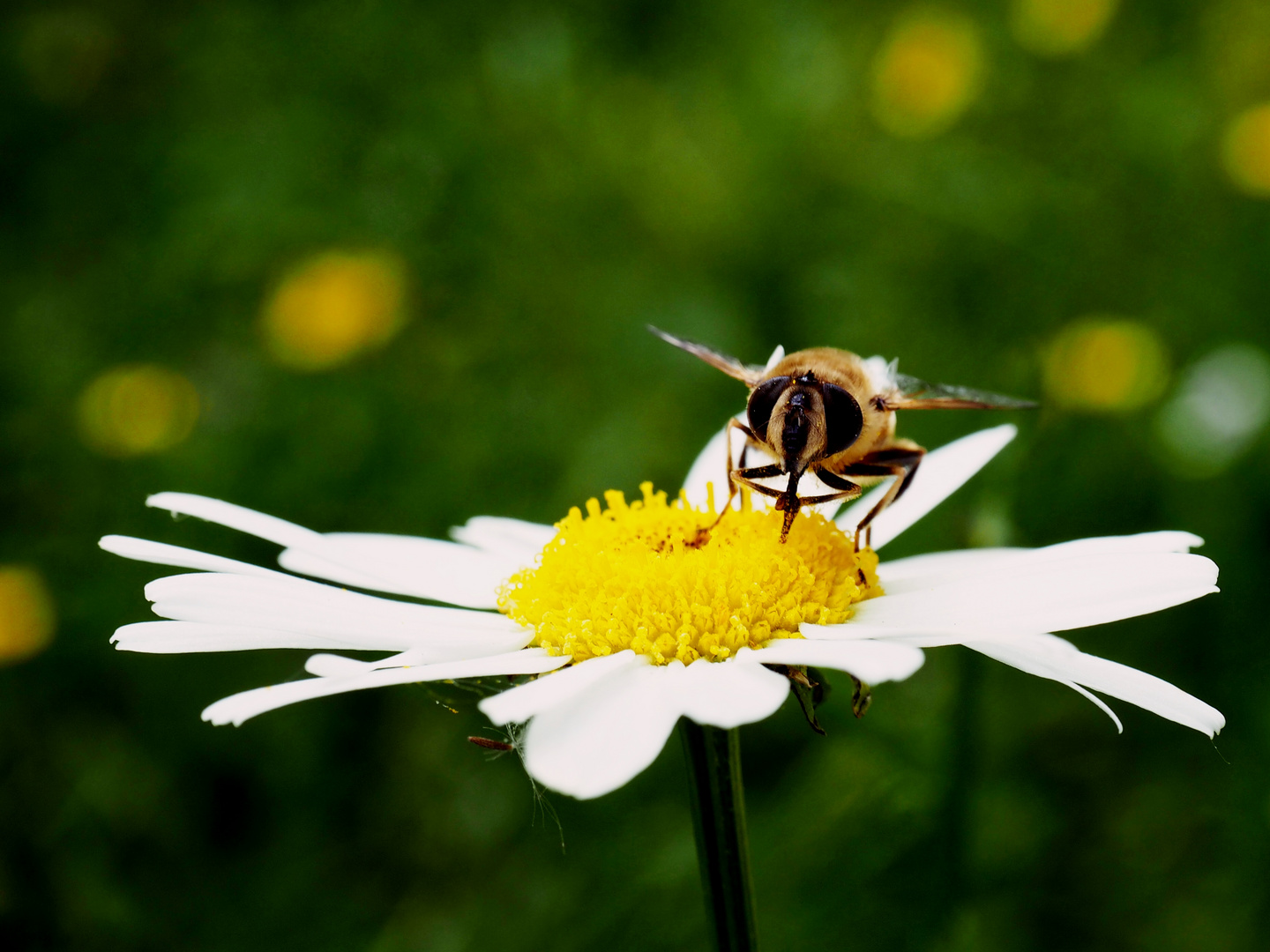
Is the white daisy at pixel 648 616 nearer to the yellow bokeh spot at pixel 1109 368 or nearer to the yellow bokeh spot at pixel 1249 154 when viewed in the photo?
the yellow bokeh spot at pixel 1109 368

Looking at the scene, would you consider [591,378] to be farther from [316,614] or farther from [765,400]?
[316,614]

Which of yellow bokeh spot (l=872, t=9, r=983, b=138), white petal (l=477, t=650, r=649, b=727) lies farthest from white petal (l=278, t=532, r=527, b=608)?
yellow bokeh spot (l=872, t=9, r=983, b=138)

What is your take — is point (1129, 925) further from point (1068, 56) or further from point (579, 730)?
point (1068, 56)

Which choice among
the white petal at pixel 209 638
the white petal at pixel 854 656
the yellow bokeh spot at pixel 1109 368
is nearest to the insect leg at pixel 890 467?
the white petal at pixel 854 656

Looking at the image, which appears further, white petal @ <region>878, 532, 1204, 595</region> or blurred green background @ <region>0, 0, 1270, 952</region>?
blurred green background @ <region>0, 0, 1270, 952</region>

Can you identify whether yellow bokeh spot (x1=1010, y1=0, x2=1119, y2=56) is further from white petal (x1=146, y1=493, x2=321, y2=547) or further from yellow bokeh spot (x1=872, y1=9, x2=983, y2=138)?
white petal (x1=146, y1=493, x2=321, y2=547)

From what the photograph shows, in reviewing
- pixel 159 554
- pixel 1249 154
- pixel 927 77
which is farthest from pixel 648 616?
pixel 927 77
